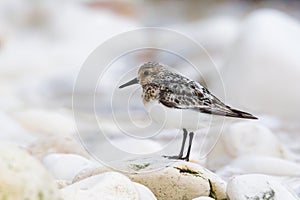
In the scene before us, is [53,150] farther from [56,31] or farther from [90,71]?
[56,31]

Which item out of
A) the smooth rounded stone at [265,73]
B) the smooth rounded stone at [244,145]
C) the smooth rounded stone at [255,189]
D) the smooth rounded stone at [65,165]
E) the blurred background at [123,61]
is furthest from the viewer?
the smooth rounded stone at [265,73]

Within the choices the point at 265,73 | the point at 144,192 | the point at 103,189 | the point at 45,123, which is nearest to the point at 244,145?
the point at 144,192

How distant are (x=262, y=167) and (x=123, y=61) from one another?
3.59 feet

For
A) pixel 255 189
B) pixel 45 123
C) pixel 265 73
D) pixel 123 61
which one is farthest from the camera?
pixel 265 73

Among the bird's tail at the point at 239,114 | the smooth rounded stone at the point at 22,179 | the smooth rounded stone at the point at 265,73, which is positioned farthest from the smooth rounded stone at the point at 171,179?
the smooth rounded stone at the point at 265,73

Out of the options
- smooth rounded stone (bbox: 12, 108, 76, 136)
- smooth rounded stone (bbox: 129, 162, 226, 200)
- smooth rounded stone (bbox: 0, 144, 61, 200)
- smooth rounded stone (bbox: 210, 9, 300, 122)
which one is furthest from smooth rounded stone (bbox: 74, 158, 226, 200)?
smooth rounded stone (bbox: 210, 9, 300, 122)

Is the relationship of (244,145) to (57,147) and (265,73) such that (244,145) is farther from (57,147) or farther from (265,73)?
(265,73)

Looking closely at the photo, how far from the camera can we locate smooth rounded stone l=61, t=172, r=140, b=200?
1547 millimetres

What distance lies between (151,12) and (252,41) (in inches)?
184

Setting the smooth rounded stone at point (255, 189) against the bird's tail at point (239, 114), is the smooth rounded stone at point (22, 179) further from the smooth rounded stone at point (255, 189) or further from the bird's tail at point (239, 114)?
the smooth rounded stone at point (255, 189)

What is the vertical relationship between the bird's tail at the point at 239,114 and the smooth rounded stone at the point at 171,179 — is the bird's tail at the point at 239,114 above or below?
above

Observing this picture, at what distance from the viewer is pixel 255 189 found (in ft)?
5.67

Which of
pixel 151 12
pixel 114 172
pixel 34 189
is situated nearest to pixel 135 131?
pixel 114 172

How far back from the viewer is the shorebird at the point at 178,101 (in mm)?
1584
